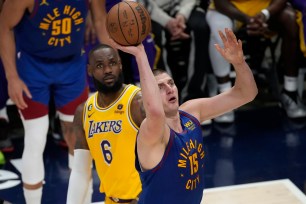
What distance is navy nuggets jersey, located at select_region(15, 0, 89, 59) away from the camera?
4293 millimetres

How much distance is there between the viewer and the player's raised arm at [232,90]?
3.18 metres

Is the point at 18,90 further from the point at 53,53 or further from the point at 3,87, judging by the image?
the point at 3,87

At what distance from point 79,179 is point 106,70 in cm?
65

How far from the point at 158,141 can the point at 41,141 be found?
1.71 meters

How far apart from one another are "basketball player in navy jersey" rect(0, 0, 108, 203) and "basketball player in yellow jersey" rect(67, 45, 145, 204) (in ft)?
2.17

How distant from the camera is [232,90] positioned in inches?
132

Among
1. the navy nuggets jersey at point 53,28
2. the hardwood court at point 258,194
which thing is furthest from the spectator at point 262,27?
the navy nuggets jersey at point 53,28

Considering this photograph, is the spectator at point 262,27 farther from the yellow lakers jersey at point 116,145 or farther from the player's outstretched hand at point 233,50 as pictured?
the player's outstretched hand at point 233,50

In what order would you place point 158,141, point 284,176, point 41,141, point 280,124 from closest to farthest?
point 158,141, point 41,141, point 284,176, point 280,124

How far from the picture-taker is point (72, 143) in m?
4.72

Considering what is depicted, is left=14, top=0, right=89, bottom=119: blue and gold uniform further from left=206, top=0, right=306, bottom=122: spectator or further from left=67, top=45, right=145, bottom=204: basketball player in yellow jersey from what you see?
left=206, top=0, right=306, bottom=122: spectator

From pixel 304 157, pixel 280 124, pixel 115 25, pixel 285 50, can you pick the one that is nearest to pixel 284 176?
pixel 304 157

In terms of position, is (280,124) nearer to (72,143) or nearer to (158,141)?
(72,143)

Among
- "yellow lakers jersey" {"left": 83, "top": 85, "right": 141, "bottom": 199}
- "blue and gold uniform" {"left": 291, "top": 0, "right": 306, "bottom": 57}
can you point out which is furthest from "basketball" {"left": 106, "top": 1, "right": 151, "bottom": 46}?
"blue and gold uniform" {"left": 291, "top": 0, "right": 306, "bottom": 57}
